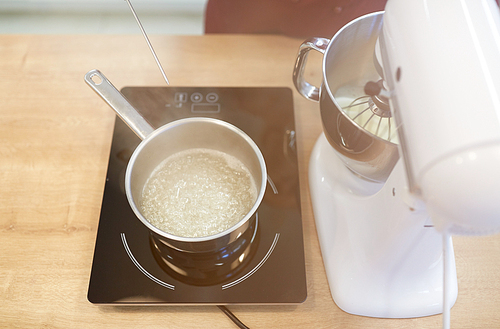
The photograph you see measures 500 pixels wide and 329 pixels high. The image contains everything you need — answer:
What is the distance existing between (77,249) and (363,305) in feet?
1.24

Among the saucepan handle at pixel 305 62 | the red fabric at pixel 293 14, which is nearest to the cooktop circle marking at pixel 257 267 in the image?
the saucepan handle at pixel 305 62

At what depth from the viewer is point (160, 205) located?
0.47 metres

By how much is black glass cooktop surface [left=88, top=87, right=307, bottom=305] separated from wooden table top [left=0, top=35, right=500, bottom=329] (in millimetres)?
23

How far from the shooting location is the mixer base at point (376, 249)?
1.19ft

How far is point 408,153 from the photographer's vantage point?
0.88 ft

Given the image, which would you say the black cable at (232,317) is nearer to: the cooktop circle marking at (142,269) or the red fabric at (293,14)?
the cooktop circle marking at (142,269)

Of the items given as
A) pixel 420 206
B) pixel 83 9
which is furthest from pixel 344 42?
pixel 83 9

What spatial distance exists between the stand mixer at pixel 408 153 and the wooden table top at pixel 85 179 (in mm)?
43

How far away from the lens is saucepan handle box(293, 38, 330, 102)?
415 millimetres

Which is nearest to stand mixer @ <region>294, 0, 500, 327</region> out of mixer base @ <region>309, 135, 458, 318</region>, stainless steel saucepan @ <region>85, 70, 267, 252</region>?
mixer base @ <region>309, 135, 458, 318</region>

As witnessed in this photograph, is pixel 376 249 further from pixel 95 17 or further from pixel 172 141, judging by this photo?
pixel 95 17

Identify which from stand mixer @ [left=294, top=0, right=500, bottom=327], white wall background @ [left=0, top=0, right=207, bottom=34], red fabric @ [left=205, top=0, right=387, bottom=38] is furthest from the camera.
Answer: white wall background @ [left=0, top=0, right=207, bottom=34]

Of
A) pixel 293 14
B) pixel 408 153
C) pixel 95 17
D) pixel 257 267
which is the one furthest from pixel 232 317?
pixel 95 17

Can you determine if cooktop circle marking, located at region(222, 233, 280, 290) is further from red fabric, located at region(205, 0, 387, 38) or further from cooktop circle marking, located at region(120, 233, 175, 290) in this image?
red fabric, located at region(205, 0, 387, 38)
